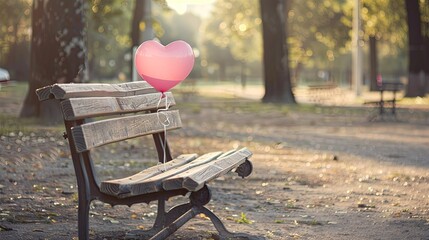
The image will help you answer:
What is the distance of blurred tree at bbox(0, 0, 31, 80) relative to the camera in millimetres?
55062

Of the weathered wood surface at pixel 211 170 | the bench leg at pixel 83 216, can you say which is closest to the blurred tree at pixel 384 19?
the weathered wood surface at pixel 211 170

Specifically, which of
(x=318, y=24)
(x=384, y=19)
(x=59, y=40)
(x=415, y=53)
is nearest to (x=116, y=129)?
(x=59, y=40)

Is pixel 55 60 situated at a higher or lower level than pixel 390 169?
higher

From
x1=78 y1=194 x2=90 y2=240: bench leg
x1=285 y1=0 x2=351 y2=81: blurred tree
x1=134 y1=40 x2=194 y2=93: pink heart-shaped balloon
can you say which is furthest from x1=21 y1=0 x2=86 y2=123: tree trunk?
x1=285 y1=0 x2=351 y2=81: blurred tree

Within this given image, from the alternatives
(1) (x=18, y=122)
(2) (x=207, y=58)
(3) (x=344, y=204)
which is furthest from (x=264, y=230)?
(2) (x=207, y=58)

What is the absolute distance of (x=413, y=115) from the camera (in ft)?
82.2

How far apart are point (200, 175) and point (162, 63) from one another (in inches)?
47.7

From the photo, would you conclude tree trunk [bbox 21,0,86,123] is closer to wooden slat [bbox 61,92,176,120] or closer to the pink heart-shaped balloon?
wooden slat [bbox 61,92,176,120]

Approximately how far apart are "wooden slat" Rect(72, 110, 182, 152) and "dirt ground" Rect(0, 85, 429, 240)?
2.65ft

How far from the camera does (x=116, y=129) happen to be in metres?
6.16

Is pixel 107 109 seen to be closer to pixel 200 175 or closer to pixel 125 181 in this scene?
pixel 125 181

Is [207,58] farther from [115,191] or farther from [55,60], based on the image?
[115,191]

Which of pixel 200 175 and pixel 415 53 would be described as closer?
pixel 200 175

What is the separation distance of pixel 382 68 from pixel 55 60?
73966 mm
